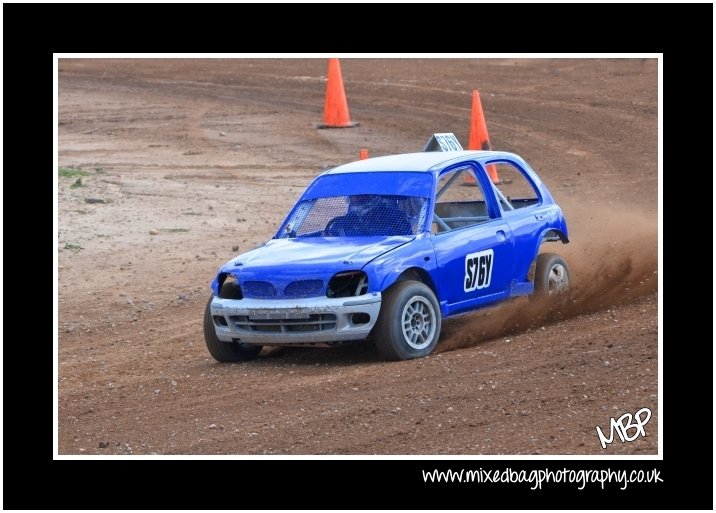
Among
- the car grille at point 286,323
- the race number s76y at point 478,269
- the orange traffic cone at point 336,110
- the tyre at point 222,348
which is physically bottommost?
the tyre at point 222,348

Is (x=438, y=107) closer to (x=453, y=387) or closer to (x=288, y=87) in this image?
(x=288, y=87)

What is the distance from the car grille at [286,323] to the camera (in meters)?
10.1

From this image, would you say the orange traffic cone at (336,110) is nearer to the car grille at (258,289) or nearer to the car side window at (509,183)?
the car side window at (509,183)

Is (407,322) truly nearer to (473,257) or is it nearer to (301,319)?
(301,319)

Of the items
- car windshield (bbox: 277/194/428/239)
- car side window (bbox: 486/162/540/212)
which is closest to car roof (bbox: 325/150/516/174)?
car windshield (bbox: 277/194/428/239)

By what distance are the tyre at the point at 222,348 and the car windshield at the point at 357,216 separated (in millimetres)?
1072

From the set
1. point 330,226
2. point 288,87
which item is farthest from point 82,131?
point 330,226

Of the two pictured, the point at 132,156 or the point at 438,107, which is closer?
the point at 132,156

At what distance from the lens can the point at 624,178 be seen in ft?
62.7


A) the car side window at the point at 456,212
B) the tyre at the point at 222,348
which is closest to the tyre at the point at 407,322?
the car side window at the point at 456,212

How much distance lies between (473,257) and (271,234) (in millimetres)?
5637

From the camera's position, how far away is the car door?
10805 millimetres

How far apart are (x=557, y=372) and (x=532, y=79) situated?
15.6 meters

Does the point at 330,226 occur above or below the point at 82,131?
below
